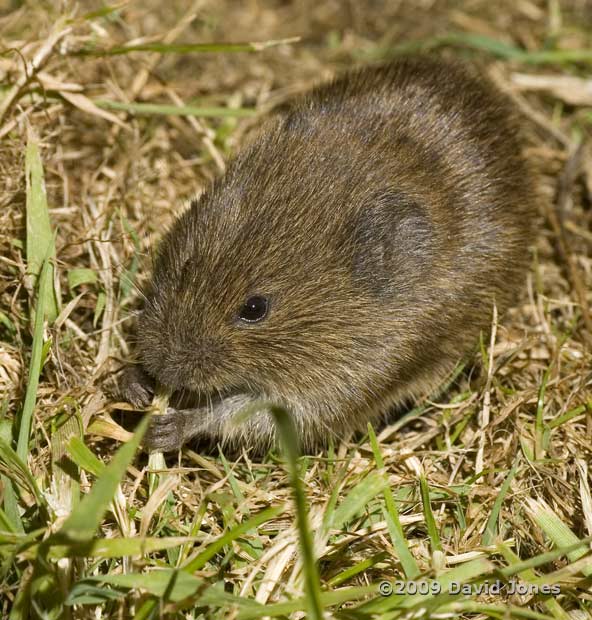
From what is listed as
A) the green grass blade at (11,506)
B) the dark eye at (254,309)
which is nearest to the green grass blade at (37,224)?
the green grass blade at (11,506)

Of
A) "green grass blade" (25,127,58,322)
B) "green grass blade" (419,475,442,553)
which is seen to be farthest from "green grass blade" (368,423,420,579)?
"green grass blade" (25,127,58,322)

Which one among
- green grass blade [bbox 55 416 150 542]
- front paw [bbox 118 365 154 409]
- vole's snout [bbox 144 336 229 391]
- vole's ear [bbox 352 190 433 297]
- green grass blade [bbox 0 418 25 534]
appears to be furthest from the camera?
front paw [bbox 118 365 154 409]

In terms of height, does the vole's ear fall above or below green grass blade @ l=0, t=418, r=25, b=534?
above

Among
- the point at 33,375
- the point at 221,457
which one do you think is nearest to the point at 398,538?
the point at 221,457

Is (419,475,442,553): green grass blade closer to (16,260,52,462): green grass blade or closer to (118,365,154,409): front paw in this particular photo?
(118,365,154,409): front paw

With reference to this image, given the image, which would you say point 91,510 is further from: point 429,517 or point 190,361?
point 429,517

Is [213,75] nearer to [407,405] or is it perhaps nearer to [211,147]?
[211,147]
